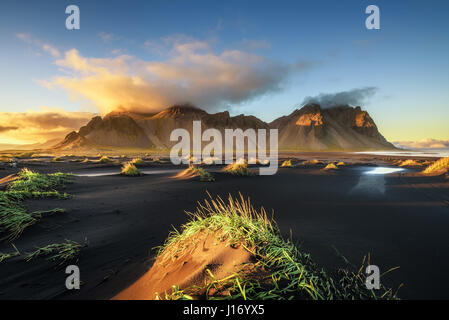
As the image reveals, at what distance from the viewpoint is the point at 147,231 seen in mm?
4273

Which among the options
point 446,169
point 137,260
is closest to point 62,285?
point 137,260

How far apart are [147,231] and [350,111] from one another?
20099 cm

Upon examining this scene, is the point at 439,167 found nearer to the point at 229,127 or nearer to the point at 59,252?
the point at 59,252

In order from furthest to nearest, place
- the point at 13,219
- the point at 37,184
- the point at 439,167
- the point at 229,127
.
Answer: the point at 229,127 < the point at 439,167 < the point at 37,184 < the point at 13,219

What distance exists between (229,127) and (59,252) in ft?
444

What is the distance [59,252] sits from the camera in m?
3.03

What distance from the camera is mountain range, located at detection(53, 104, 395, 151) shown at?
132375mm

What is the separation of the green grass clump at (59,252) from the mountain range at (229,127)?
5007 inches

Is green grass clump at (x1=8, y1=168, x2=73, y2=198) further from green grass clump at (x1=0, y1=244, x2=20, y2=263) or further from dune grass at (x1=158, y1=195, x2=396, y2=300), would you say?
dune grass at (x1=158, y1=195, x2=396, y2=300)

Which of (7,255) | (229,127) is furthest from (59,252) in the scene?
(229,127)

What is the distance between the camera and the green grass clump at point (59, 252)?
2.92m

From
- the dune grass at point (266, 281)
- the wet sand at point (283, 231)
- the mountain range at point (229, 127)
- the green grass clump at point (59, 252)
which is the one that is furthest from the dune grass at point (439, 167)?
the mountain range at point (229, 127)
